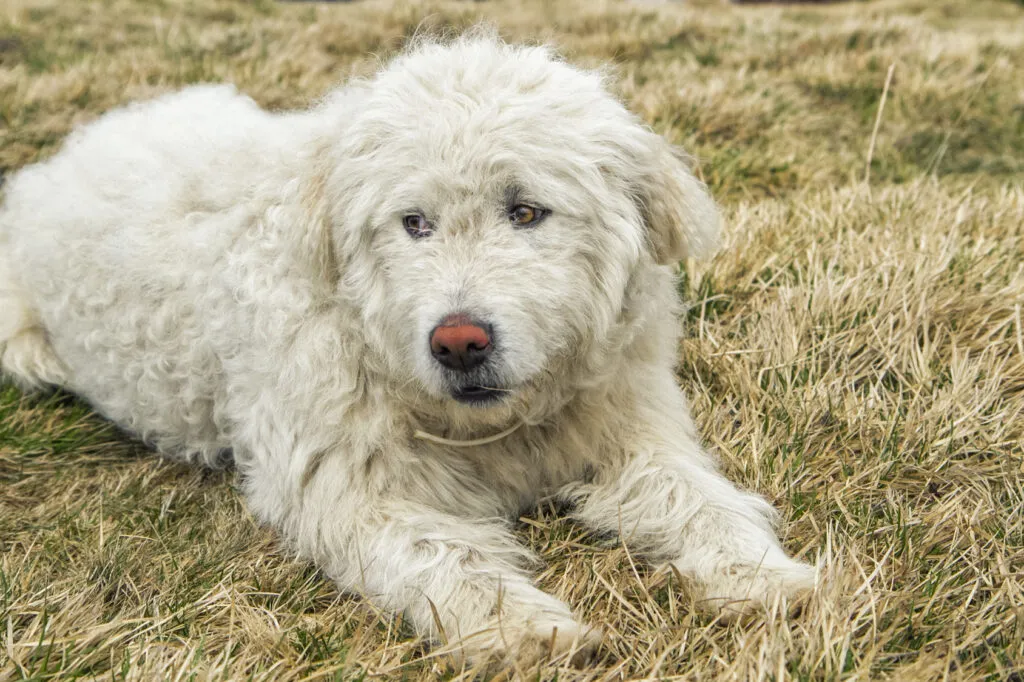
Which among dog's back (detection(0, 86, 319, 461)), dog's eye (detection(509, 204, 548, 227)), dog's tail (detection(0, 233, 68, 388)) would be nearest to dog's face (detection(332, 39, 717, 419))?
dog's eye (detection(509, 204, 548, 227))

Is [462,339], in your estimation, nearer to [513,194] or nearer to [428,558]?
[513,194]

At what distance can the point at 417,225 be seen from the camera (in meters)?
2.97

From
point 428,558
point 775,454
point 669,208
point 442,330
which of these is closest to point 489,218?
point 442,330

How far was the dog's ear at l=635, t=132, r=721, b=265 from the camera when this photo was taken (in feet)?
10.6

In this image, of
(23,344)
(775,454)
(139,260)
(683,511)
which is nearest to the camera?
(683,511)

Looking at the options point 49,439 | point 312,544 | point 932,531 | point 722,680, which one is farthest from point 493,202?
point 49,439

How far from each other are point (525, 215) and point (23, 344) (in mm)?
2796

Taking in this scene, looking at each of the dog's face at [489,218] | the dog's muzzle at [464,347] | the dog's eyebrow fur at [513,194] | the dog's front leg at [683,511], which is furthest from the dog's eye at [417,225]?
the dog's front leg at [683,511]

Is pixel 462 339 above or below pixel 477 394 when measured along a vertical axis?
above

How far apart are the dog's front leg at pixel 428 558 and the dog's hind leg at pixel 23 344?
1.62m

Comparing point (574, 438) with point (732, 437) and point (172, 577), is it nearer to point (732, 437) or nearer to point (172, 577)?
point (732, 437)

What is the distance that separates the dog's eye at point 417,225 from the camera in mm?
2947

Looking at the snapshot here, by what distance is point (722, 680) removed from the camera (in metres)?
2.48

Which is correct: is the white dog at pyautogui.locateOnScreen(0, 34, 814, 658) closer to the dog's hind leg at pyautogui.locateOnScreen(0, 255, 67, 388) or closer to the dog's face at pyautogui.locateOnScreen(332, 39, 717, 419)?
the dog's face at pyautogui.locateOnScreen(332, 39, 717, 419)
